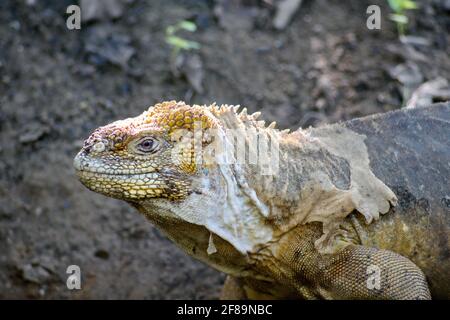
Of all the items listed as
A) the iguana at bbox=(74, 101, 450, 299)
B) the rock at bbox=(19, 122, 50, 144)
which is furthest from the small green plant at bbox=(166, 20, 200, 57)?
the iguana at bbox=(74, 101, 450, 299)

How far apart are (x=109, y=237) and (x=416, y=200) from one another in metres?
3.13

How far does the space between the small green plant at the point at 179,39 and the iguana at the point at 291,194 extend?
299 cm

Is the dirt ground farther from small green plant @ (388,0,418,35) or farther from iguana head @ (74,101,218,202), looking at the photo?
iguana head @ (74,101,218,202)

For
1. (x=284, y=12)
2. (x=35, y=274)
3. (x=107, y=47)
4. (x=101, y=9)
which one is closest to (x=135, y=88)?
(x=107, y=47)

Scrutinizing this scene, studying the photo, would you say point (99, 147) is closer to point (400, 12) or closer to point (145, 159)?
point (145, 159)

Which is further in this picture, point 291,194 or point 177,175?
point 291,194

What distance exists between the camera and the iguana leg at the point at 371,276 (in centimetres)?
477

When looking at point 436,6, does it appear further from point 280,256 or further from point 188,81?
point 280,256

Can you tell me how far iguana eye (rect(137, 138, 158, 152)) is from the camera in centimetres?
480

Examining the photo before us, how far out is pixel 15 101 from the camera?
787cm

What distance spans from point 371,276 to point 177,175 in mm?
1467

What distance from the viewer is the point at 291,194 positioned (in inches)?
195
